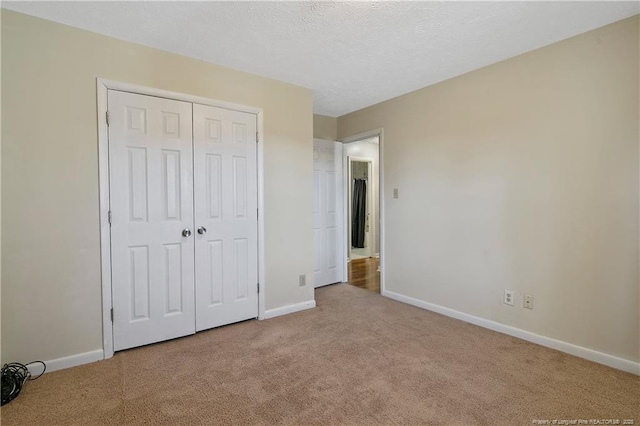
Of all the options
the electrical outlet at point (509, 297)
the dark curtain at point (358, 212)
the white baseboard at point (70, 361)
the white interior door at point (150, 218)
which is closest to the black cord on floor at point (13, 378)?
the white baseboard at point (70, 361)

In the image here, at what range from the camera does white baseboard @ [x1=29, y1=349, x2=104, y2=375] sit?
6.96ft

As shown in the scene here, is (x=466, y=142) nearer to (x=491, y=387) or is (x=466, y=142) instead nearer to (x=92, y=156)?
(x=491, y=387)

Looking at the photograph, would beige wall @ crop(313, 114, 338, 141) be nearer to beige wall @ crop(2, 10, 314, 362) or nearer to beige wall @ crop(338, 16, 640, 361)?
beige wall @ crop(338, 16, 640, 361)

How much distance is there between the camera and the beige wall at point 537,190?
2172mm

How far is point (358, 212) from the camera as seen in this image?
7.23m

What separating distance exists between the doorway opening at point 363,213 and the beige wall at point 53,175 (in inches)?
121

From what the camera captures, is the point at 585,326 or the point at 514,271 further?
the point at 514,271

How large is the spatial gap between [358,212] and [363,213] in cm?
12

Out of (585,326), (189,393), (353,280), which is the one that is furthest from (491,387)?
(353,280)

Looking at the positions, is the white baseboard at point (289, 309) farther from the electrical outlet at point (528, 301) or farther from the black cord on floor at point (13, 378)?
the electrical outlet at point (528, 301)

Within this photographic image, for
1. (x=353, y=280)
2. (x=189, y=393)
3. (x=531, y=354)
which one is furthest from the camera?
(x=353, y=280)

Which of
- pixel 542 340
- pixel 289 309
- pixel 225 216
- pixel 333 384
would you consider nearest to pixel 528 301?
pixel 542 340

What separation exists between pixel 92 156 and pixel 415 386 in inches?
109

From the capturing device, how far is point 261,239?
10.3ft
